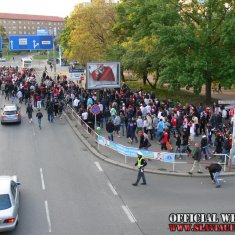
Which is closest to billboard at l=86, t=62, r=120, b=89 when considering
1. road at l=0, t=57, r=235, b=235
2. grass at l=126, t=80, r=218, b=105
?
grass at l=126, t=80, r=218, b=105

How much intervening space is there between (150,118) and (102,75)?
281 inches

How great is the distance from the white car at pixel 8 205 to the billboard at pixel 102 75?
15723 millimetres

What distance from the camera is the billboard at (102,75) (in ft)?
94.7

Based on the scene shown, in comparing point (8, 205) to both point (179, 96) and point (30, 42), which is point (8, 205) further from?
point (30, 42)

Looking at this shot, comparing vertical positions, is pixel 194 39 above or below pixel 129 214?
above

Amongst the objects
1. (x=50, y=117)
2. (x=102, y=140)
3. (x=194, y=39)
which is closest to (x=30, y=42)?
(x=50, y=117)

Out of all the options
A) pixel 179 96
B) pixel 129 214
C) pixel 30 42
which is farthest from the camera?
pixel 30 42

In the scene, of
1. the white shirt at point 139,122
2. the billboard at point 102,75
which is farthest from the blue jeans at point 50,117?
the white shirt at point 139,122

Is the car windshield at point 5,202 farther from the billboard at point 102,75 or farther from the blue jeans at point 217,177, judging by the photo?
the billboard at point 102,75

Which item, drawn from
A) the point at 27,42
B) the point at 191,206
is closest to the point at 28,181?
the point at 191,206

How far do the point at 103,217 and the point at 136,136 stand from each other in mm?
11009

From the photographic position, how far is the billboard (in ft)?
94.7

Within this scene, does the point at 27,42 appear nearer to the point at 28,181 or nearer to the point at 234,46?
the point at 234,46

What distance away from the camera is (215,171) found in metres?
16.5
